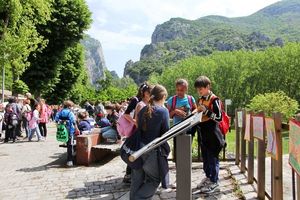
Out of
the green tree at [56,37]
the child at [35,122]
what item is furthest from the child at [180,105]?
the green tree at [56,37]

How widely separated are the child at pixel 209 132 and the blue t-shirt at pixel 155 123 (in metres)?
1.38

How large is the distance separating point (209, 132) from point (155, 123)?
1752 millimetres

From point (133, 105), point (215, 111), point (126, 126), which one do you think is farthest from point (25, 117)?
point (215, 111)

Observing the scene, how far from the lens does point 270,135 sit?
554cm

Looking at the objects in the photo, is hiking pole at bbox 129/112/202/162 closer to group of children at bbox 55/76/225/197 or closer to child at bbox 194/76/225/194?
group of children at bbox 55/76/225/197

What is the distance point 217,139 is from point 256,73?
56.8m

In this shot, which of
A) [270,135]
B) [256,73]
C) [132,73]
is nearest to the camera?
[270,135]

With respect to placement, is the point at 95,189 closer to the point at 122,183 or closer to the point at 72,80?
the point at 122,183

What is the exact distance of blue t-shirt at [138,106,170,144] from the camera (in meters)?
5.26

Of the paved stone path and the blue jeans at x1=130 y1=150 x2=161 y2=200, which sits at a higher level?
the blue jeans at x1=130 y1=150 x2=161 y2=200

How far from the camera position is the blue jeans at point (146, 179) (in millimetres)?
5215

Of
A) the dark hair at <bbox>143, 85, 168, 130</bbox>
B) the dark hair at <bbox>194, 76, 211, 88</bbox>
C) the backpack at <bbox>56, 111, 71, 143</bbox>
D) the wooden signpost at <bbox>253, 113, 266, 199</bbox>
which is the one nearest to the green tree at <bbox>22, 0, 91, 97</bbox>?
the backpack at <bbox>56, 111, 71, 143</bbox>

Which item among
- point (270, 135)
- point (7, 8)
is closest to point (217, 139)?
point (270, 135)

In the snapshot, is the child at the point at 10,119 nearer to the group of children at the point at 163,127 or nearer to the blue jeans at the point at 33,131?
the blue jeans at the point at 33,131
